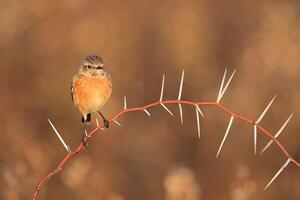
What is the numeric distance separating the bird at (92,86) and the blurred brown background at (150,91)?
2.09 meters

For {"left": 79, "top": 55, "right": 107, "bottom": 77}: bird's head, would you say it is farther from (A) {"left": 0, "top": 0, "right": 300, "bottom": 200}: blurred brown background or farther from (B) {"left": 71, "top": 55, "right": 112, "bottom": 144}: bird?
(A) {"left": 0, "top": 0, "right": 300, "bottom": 200}: blurred brown background

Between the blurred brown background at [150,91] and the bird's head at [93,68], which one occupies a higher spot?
the bird's head at [93,68]

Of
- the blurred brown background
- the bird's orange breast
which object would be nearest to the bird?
the bird's orange breast

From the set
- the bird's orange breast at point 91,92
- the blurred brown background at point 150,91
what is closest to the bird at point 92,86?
the bird's orange breast at point 91,92

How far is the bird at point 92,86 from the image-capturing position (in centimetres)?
533

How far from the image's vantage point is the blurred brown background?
8250 millimetres

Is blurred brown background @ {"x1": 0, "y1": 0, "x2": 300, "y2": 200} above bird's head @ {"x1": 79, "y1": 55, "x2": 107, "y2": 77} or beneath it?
beneath

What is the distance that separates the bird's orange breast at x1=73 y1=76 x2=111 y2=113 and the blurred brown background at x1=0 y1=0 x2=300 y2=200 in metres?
2.08

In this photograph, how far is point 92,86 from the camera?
17.6 feet

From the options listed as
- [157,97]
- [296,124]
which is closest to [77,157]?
[157,97]

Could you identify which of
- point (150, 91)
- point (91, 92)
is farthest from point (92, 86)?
point (150, 91)

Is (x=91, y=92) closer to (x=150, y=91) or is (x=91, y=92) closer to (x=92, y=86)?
(x=92, y=86)

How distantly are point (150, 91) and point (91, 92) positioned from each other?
4804 mm

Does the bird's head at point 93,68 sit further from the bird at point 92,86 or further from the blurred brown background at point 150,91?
the blurred brown background at point 150,91
